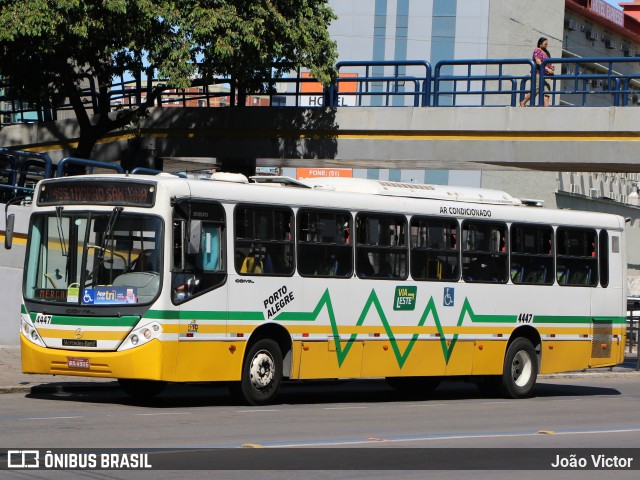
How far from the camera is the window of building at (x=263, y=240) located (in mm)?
17203

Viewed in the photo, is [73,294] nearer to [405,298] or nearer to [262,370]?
[262,370]

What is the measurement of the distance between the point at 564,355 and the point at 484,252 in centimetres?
288

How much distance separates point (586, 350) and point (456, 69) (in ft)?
176

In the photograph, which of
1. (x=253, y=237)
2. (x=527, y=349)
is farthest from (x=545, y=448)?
(x=527, y=349)

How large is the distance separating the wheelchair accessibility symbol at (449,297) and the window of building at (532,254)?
150 centimetres

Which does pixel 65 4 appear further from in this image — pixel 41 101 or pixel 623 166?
pixel 623 166

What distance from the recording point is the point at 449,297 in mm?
20141

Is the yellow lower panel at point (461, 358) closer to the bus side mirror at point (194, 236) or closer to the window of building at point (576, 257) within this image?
the window of building at point (576, 257)

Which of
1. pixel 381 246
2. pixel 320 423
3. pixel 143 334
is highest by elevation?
pixel 381 246

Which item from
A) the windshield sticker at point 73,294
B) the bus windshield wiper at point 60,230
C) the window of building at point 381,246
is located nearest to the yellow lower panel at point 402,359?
the window of building at point 381,246

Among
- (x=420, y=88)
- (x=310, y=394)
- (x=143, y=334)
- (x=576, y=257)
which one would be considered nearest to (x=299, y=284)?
(x=143, y=334)

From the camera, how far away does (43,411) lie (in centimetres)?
1542

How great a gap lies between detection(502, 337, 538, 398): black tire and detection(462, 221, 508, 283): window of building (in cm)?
121

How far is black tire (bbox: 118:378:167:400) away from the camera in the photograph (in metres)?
17.7
